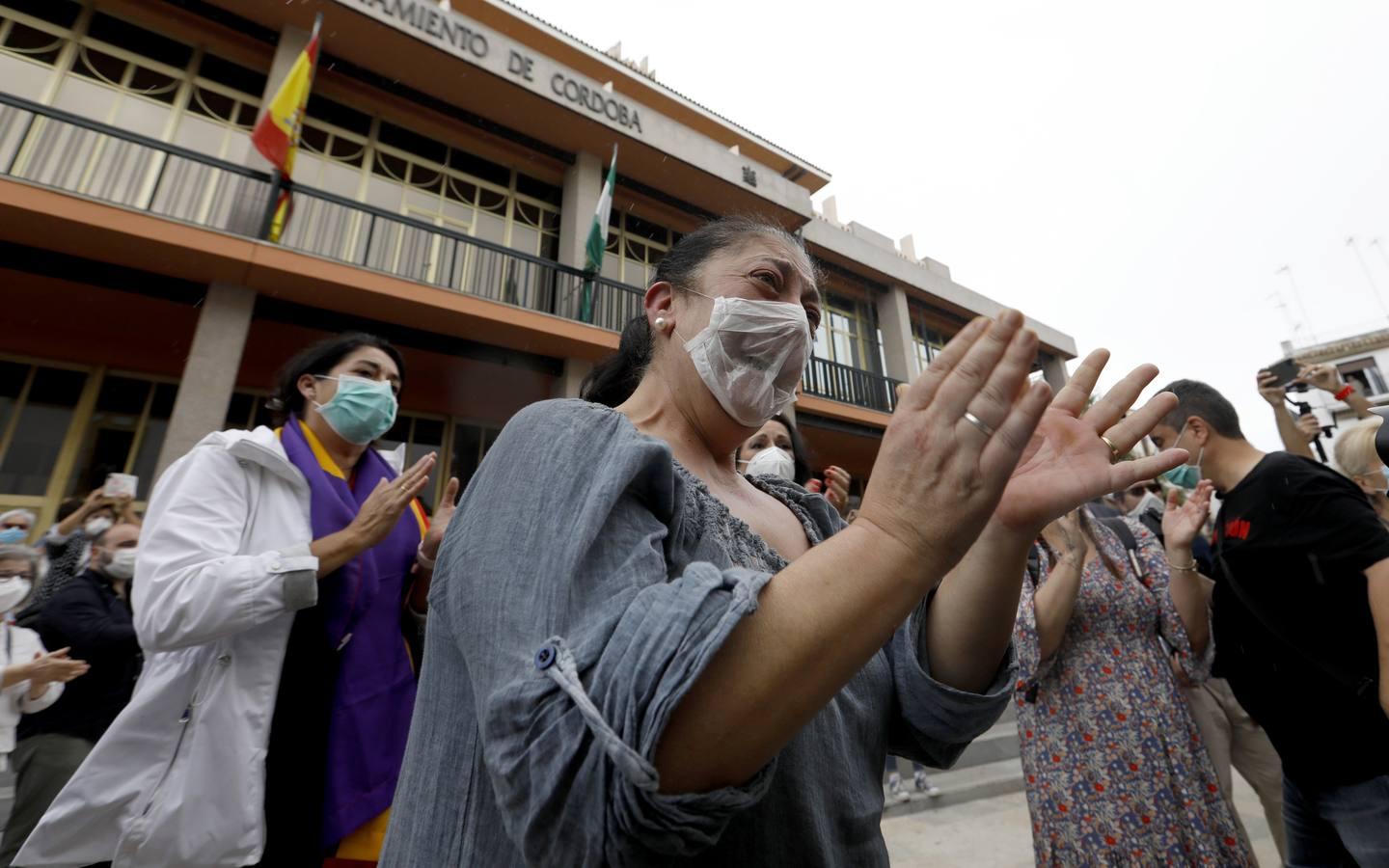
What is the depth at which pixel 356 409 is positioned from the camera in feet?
7.20

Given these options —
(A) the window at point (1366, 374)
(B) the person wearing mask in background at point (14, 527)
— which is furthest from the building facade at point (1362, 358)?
(B) the person wearing mask in background at point (14, 527)

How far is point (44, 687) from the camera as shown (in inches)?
109

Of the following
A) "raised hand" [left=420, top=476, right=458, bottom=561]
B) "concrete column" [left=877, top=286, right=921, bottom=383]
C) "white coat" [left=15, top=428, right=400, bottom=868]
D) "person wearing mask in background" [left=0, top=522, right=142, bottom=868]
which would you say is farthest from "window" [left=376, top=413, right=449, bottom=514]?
"concrete column" [left=877, top=286, right=921, bottom=383]

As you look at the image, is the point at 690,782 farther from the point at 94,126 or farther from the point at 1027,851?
the point at 94,126

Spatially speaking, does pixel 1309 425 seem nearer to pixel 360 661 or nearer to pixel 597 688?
pixel 597 688

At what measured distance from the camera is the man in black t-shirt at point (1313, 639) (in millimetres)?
1861

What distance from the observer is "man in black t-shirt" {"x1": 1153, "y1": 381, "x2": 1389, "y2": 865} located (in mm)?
1861

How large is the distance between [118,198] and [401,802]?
9278 millimetres

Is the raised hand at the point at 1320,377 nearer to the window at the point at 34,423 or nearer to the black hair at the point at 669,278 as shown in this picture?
the black hair at the point at 669,278

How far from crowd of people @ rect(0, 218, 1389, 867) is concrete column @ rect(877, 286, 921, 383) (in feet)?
31.1

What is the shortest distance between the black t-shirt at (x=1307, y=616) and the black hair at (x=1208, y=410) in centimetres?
32

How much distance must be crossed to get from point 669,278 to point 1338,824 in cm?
285

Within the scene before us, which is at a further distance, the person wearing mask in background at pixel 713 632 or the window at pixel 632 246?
the window at pixel 632 246

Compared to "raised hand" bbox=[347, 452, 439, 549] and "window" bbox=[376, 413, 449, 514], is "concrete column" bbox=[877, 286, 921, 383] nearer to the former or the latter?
"window" bbox=[376, 413, 449, 514]
